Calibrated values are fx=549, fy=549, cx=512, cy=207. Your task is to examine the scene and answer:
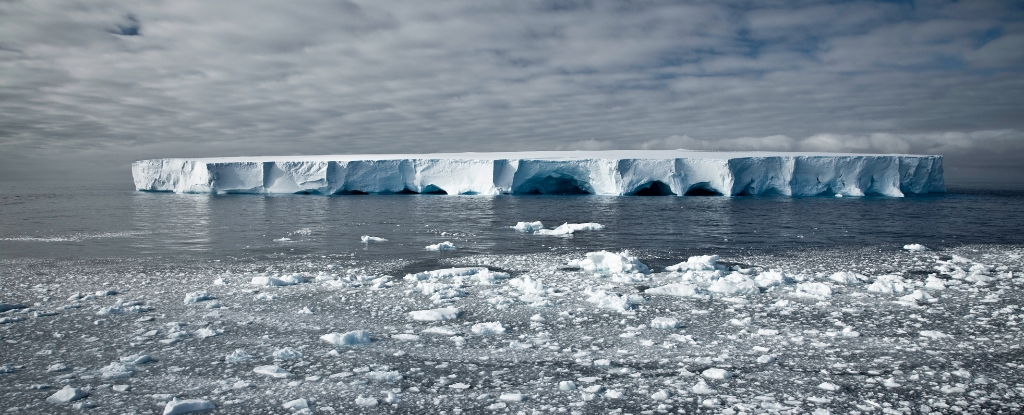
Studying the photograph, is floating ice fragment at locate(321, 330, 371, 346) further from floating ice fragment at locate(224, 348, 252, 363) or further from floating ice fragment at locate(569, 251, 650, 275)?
floating ice fragment at locate(569, 251, 650, 275)

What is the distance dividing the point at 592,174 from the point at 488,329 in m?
22.2

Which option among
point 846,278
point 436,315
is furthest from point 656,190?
point 436,315

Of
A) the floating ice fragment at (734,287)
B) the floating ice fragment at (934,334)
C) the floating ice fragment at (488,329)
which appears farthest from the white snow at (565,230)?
the floating ice fragment at (934,334)

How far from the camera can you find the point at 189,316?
17.1 ft

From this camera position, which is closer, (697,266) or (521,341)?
(521,341)

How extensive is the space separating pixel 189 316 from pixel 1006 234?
1599 cm

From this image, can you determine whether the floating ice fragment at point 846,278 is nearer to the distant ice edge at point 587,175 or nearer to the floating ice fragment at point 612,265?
the floating ice fragment at point 612,265

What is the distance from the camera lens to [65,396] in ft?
10.8

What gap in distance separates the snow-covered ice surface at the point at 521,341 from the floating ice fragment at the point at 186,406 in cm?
1

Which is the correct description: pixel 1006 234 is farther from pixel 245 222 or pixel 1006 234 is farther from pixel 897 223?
pixel 245 222

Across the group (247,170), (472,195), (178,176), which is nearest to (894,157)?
(472,195)

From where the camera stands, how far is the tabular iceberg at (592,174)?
81.8ft

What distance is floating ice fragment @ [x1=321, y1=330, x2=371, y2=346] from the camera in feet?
14.4

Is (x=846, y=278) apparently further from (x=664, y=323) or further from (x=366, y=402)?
(x=366, y=402)
